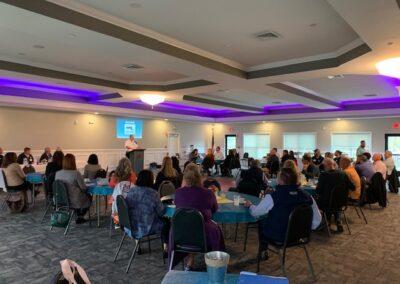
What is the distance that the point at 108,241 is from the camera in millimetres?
4402

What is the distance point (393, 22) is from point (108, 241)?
14.3 feet

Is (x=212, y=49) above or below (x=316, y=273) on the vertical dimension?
above

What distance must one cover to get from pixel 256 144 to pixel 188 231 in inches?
497

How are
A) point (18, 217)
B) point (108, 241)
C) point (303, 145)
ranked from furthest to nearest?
point (303, 145) < point (18, 217) < point (108, 241)

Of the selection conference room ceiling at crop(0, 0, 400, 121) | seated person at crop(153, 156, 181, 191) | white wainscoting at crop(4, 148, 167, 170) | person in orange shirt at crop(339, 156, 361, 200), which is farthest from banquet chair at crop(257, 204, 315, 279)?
white wainscoting at crop(4, 148, 167, 170)

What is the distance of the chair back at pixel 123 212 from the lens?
3.31 metres

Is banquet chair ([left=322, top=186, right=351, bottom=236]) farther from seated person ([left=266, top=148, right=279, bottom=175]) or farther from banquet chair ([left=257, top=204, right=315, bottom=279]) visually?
seated person ([left=266, top=148, right=279, bottom=175])

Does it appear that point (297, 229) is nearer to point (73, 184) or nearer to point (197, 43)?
point (197, 43)

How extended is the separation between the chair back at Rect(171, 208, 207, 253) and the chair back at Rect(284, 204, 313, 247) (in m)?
0.82

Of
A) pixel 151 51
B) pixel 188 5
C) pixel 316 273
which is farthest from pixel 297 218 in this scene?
pixel 151 51

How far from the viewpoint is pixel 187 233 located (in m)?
2.88

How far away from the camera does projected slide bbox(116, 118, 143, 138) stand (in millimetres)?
12516

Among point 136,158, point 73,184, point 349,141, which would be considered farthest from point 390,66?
point 349,141

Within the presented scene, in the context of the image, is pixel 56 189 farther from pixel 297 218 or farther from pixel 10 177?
pixel 297 218
